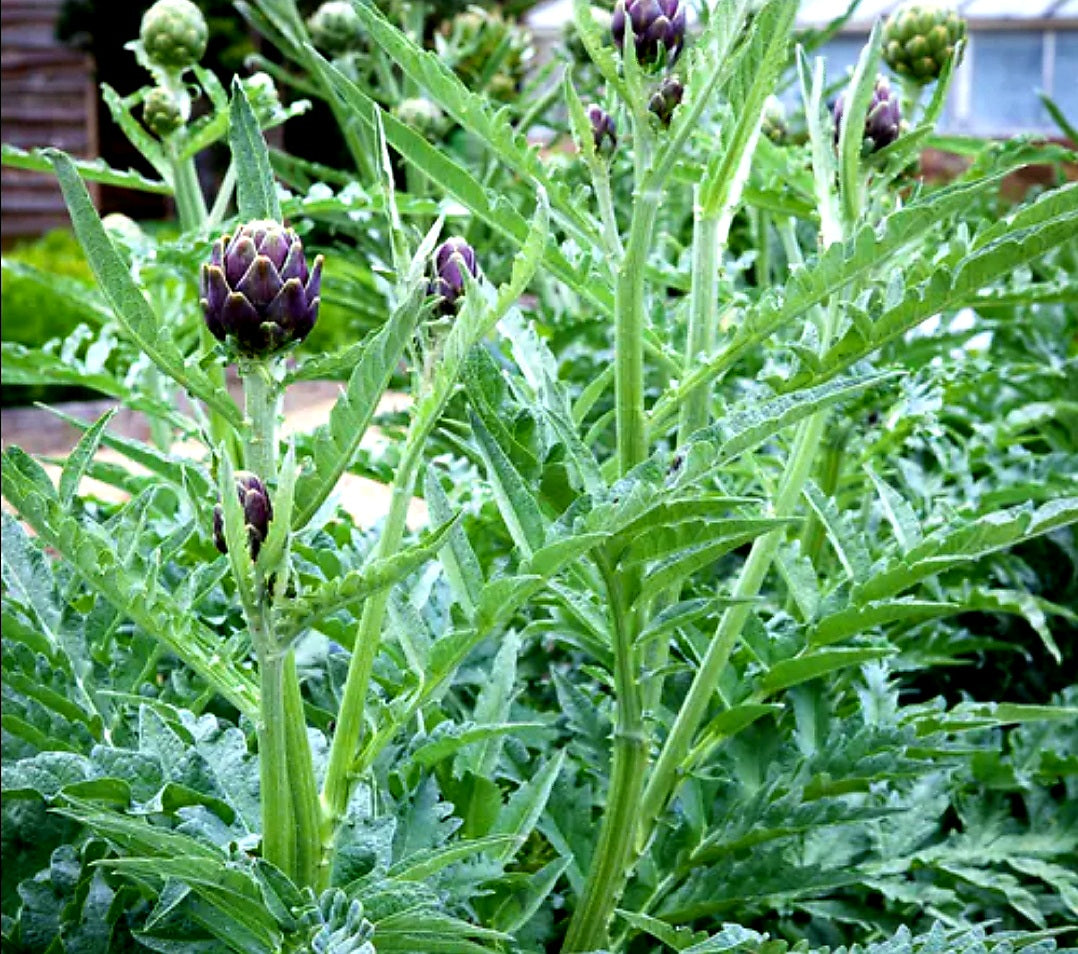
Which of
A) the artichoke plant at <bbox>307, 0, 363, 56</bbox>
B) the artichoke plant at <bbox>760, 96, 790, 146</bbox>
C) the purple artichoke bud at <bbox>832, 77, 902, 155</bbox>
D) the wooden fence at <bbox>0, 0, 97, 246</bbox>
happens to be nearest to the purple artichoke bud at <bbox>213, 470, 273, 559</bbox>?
the purple artichoke bud at <bbox>832, 77, 902, 155</bbox>

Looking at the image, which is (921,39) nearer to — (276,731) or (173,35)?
(173,35)

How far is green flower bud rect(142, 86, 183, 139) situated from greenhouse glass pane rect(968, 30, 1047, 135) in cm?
508

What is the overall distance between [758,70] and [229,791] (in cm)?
25

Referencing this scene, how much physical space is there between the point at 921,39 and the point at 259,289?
1.69 ft

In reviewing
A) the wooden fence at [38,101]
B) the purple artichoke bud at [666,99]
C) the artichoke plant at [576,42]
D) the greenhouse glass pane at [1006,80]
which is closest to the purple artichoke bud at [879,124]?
the purple artichoke bud at [666,99]

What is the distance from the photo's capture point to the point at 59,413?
70 centimetres

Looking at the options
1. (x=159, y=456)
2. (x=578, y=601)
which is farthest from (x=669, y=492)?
(x=159, y=456)

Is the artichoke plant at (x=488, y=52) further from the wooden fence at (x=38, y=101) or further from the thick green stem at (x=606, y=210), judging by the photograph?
→ the wooden fence at (x=38, y=101)

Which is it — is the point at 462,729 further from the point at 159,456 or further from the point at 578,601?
the point at 159,456

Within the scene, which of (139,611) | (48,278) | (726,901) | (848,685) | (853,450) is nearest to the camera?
(139,611)

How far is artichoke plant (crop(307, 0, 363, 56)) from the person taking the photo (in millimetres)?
1229

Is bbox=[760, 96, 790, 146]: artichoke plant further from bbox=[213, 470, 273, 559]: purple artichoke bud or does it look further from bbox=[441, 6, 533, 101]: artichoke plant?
bbox=[213, 470, 273, 559]: purple artichoke bud

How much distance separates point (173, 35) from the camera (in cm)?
85

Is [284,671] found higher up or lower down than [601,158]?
lower down
